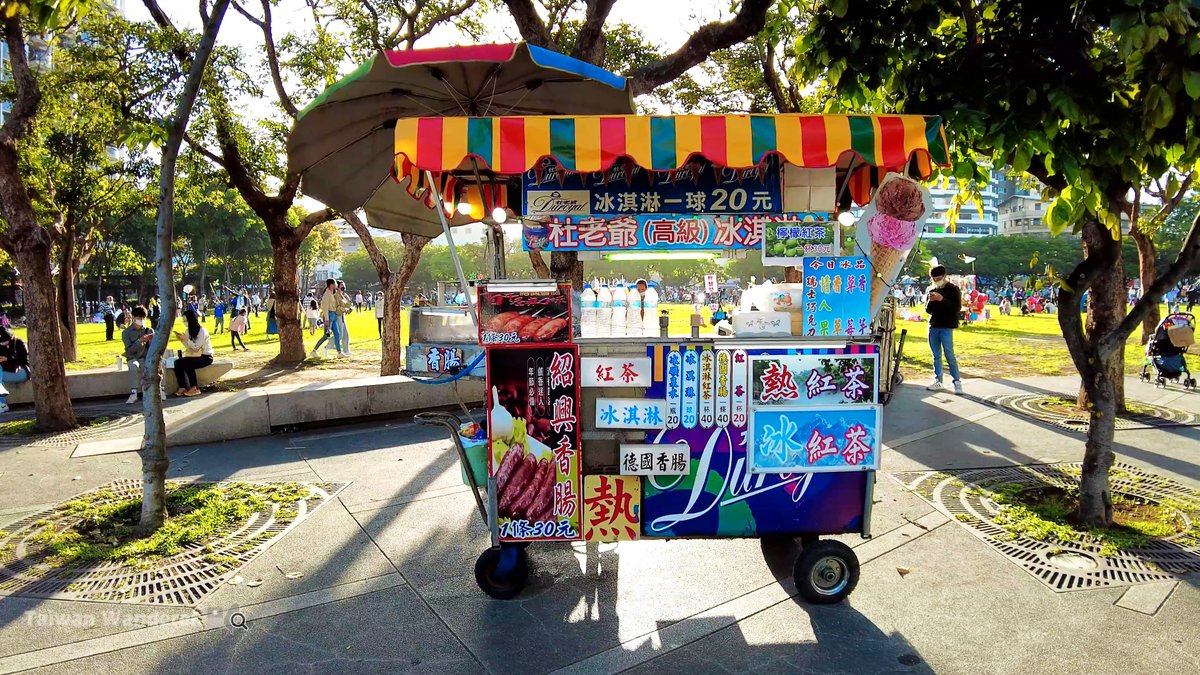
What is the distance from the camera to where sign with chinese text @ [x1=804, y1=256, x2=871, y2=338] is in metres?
3.93

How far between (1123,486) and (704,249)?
15.1 feet

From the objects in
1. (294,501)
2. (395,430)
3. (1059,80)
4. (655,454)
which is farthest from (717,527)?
(395,430)

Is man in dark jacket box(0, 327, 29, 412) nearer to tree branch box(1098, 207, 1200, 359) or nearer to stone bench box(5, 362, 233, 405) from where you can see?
stone bench box(5, 362, 233, 405)

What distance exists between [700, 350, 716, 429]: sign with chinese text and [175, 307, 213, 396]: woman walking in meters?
10.3

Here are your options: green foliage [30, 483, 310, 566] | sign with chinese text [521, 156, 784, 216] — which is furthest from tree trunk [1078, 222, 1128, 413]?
green foliage [30, 483, 310, 566]

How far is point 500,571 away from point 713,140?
2.73 m

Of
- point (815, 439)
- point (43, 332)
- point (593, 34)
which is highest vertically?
point (593, 34)

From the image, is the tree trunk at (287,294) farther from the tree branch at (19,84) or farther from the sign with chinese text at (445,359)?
the sign with chinese text at (445,359)

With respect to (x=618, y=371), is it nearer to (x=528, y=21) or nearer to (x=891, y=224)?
(x=891, y=224)

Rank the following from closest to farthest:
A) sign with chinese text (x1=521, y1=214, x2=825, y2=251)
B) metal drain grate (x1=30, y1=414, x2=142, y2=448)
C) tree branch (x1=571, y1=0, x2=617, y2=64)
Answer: sign with chinese text (x1=521, y1=214, x2=825, y2=251)
metal drain grate (x1=30, y1=414, x2=142, y2=448)
tree branch (x1=571, y1=0, x2=617, y2=64)

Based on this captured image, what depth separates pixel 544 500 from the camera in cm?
408

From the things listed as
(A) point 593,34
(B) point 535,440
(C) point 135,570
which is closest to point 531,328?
(B) point 535,440

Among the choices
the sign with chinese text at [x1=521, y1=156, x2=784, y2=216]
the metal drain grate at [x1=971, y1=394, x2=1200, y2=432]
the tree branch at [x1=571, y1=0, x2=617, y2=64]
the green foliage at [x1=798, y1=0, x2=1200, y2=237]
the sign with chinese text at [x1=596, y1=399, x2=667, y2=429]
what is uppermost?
the tree branch at [x1=571, y1=0, x2=617, y2=64]

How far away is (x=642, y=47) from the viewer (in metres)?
13.1
